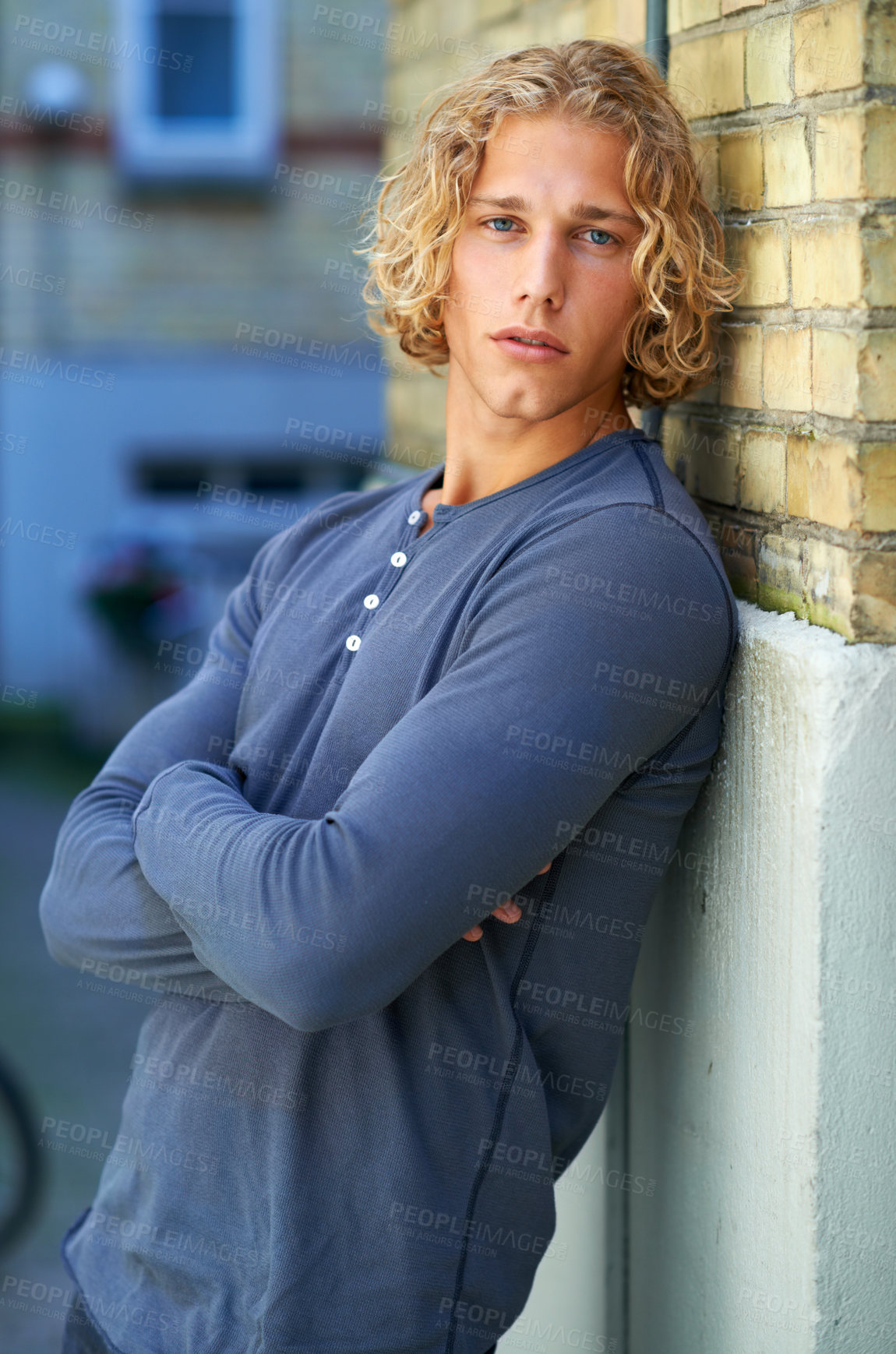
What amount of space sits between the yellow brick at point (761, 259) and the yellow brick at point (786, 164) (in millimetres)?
33

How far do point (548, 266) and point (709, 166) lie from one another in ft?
1.06

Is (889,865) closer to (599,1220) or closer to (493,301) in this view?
(493,301)

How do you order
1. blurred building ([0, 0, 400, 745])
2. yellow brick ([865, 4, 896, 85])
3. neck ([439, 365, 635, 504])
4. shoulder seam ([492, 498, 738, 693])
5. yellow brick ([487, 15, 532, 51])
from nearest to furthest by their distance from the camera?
yellow brick ([865, 4, 896, 85]), shoulder seam ([492, 498, 738, 693]), neck ([439, 365, 635, 504]), yellow brick ([487, 15, 532, 51]), blurred building ([0, 0, 400, 745])

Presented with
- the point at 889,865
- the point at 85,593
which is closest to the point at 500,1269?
the point at 889,865

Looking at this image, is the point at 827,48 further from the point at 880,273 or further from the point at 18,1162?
the point at 18,1162

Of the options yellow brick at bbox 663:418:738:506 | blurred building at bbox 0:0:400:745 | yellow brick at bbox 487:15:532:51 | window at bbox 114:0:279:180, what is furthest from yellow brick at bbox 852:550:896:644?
window at bbox 114:0:279:180

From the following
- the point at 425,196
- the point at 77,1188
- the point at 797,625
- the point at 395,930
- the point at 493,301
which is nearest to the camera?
the point at 395,930

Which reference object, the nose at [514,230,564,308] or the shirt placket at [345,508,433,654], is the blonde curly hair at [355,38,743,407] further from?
the shirt placket at [345,508,433,654]

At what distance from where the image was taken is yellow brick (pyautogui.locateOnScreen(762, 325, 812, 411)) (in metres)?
1.50

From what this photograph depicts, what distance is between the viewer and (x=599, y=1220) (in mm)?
2107

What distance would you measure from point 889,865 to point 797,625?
0.28 meters

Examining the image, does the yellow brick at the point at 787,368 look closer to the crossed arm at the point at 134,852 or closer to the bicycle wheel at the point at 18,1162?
the crossed arm at the point at 134,852

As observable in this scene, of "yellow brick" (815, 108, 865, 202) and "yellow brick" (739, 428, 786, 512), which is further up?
"yellow brick" (815, 108, 865, 202)

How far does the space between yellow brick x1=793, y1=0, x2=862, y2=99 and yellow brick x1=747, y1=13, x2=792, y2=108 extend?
2 centimetres
